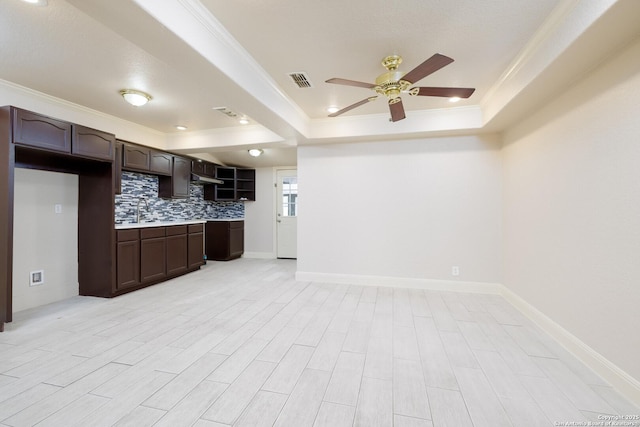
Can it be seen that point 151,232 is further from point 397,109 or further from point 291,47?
point 397,109

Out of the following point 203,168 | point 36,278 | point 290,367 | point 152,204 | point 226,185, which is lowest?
point 290,367

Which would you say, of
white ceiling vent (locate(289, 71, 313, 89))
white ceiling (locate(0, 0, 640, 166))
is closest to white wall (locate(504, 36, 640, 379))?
white ceiling (locate(0, 0, 640, 166))

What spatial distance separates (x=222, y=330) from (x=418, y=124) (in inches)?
133

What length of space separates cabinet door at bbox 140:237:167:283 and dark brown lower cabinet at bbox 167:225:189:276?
0.35 ft

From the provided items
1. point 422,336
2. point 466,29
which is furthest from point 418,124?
point 422,336

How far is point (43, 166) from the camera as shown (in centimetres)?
321

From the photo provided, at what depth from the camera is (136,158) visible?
13.2 feet

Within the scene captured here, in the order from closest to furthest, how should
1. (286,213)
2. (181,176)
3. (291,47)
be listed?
(291,47) → (181,176) → (286,213)

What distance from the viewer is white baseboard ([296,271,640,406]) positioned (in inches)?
66.5

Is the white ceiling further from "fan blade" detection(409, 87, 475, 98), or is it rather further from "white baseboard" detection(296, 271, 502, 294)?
"white baseboard" detection(296, 271, 502, 294)

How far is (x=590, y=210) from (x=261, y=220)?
5.70 meters

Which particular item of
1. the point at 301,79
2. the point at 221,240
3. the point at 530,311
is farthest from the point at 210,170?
the point at 530,311

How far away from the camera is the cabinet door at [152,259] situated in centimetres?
387

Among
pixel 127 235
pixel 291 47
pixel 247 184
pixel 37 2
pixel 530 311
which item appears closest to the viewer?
pixel 37 2
